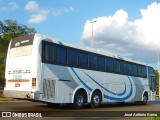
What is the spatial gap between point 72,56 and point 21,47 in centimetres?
275

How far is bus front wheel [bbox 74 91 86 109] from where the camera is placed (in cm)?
1717

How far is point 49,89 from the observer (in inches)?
608

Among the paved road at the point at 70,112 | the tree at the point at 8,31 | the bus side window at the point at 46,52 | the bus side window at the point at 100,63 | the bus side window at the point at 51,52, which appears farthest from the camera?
the tree at the point at 8,31

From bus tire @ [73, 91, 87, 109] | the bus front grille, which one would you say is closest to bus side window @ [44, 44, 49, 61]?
the bus front grille

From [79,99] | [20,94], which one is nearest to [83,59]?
[79,99]

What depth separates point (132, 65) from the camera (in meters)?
23.7

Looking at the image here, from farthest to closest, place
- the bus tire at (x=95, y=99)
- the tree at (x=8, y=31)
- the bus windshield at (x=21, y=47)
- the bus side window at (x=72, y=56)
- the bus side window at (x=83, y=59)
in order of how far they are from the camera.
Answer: the tree at (x=8, y=31) < the bus tire at (x=95, y=99) < the bus side window at (x=83, y=59) < the bus side window at (x=72, y=56) < the bus windshield at (x=21, y=47)

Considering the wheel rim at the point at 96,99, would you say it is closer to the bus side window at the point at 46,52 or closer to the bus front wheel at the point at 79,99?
the bus front wheel at the point at 79,99

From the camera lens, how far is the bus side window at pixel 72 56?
17.0 metres

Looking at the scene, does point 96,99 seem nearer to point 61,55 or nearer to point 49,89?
point 61,55

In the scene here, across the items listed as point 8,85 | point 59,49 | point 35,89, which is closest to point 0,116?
point 35,89

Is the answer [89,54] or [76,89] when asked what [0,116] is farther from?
[89,54]

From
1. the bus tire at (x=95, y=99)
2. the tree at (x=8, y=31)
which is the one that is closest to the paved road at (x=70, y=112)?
the bus tire at (x=95, y=99)

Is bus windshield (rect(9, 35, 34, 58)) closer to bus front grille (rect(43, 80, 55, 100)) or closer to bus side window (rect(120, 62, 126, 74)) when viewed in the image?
bus front grille (rect(43, 80, 55, 100))
